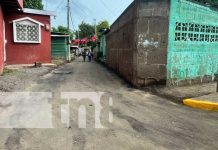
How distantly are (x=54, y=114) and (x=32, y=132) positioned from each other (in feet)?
3.66

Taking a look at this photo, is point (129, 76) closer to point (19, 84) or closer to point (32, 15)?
point (19, 84)

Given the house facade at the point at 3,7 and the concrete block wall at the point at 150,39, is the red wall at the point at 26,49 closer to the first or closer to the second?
the house facade at the point at 3,7

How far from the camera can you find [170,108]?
6.70 metres

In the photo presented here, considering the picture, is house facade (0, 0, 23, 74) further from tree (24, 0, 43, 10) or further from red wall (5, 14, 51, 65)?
tree (24, 0, 43, 10)

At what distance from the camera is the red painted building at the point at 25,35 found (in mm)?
15558

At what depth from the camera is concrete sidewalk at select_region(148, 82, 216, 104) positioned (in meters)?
7.87

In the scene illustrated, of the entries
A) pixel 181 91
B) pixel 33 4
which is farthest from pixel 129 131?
pixel 33 4

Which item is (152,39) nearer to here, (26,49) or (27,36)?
(27,36)

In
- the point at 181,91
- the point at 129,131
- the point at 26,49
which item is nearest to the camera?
the point at 129,131

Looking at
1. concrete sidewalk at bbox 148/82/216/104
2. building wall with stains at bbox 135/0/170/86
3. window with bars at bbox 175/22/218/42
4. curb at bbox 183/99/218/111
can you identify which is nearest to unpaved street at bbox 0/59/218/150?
curb at bbox 183/99/218/111

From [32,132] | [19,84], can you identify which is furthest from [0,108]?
[19,84]

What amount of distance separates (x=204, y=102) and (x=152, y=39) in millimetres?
3061

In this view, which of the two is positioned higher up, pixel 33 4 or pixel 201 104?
pixel 33 4

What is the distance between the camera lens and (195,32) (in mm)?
9672
